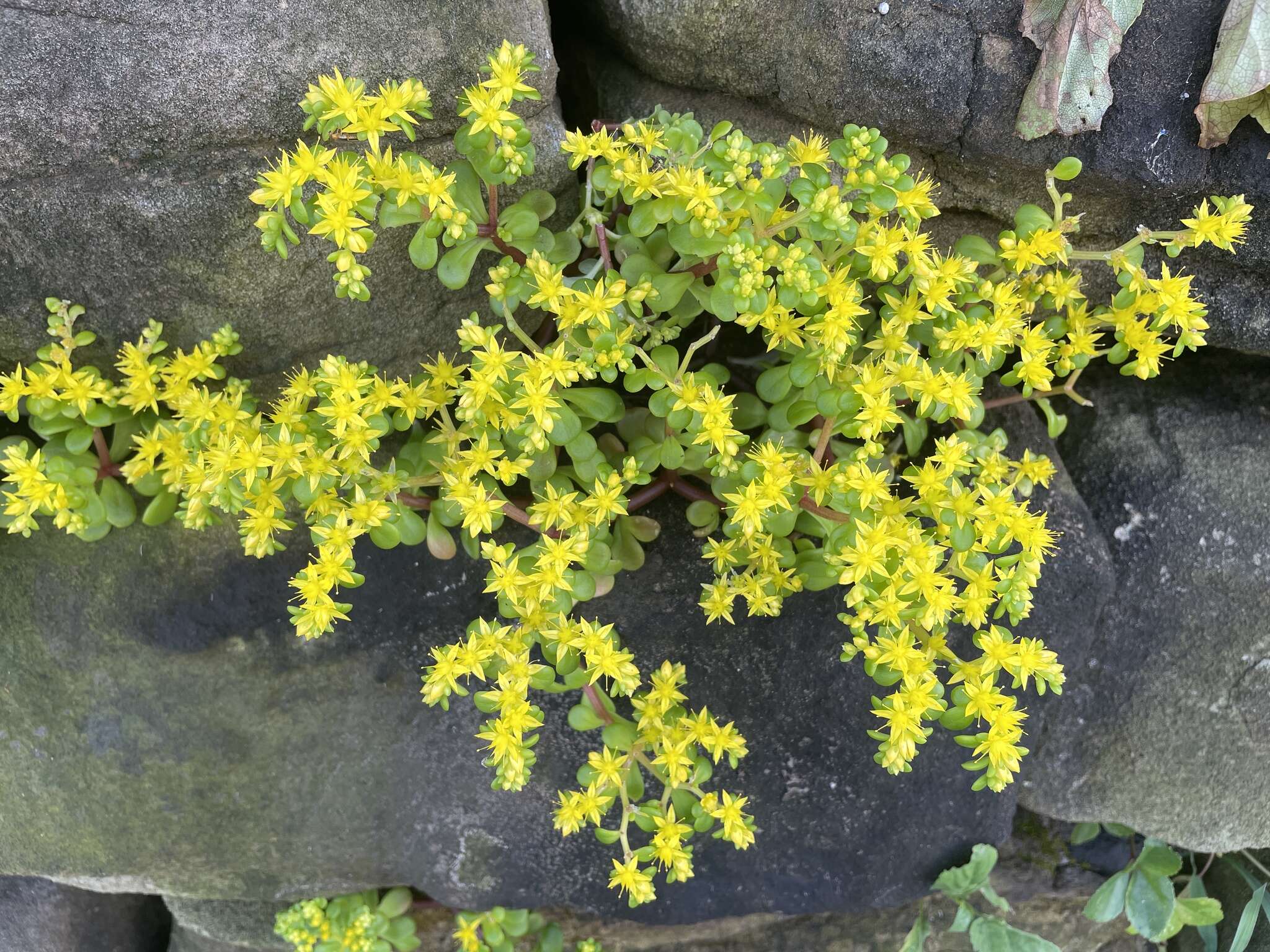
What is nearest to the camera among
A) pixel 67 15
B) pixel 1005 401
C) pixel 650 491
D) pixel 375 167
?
pixel 375 167

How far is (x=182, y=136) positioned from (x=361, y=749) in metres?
1.33

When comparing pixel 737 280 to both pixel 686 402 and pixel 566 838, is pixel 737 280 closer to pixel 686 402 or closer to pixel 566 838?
pixel 686 402

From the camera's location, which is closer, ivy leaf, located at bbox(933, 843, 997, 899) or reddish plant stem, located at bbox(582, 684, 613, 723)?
reddish plant stem, located at bbox(582, 684, 613, 723)

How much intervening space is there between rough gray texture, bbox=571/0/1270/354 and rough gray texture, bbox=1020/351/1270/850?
41 centimetres

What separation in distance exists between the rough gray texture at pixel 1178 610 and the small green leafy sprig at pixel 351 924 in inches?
63.1

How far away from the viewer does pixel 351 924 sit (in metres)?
2.22

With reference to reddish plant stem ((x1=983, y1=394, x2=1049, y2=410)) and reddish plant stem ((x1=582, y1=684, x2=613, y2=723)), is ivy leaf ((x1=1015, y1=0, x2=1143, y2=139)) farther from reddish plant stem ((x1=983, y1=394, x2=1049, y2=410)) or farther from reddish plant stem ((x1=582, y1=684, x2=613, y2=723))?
reddish plant stem ((x1=582, y1=684, x2=613, y2=723))

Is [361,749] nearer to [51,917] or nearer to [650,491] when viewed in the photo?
[650,491]

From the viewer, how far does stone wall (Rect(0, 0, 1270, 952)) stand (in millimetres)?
1593

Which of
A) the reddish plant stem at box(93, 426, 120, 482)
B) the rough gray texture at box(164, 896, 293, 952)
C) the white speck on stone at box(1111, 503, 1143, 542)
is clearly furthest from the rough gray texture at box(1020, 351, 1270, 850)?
the reddish plant stem at box(93, 426, 120, 482)

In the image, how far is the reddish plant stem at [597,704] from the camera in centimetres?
169

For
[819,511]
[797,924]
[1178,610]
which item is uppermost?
[819,511]

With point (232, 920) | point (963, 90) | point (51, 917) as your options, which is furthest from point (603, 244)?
point (51, 917)

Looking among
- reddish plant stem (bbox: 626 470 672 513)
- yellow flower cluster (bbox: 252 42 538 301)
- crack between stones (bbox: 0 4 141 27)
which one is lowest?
reddish plant stem (bbox: 626 470 672 513)
